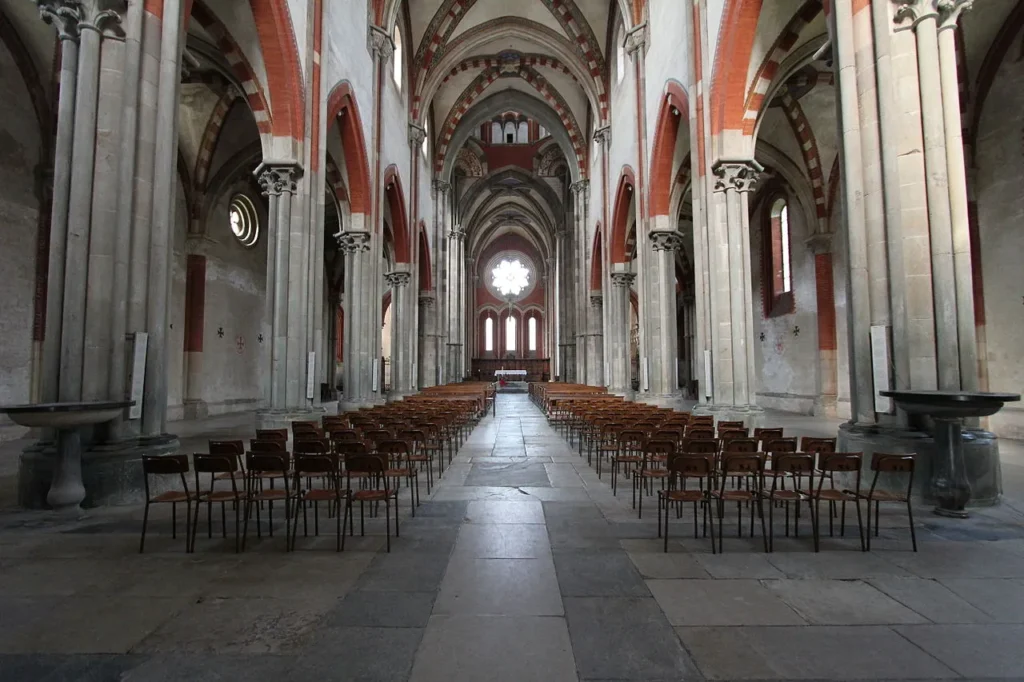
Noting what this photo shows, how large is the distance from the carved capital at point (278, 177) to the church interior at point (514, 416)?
5 centimetres

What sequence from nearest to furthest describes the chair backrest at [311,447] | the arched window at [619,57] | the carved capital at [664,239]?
the chair backrest at [311,447]
the carved capital at [664,239]
the arched window at [619,57]

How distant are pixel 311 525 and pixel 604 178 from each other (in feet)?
69.3

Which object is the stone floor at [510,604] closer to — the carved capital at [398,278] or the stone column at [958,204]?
the stone column at [958,204]

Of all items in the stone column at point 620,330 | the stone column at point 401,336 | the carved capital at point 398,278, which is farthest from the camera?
the carved capital at point 398,278

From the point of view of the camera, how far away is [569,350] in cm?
3781

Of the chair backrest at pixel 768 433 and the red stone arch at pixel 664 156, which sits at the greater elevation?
the red stone arch at pixel 664 156

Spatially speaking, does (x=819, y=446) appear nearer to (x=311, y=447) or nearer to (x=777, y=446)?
(x=777, y=446)

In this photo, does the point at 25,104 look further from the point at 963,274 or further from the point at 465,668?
the point at 963,274

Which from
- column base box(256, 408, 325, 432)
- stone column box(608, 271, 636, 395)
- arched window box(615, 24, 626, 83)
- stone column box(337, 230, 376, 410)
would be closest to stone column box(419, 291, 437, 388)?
stone column box(608, 271, 636, 395)

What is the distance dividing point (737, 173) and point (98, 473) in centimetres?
1144

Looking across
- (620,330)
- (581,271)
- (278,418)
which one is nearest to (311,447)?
(278,418)

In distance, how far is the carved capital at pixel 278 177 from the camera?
10.9m

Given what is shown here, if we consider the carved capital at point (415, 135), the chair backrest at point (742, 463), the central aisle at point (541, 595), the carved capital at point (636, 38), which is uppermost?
the carved capital at point (636, 38)

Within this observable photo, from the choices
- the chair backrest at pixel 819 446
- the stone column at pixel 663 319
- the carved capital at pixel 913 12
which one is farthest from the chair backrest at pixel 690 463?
the stone column at pixel 663 319
